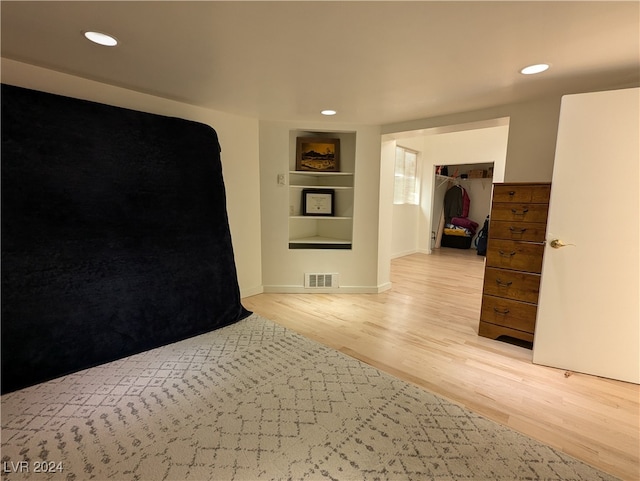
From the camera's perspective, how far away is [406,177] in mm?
6234

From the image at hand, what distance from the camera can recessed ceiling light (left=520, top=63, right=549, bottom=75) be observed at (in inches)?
73.1

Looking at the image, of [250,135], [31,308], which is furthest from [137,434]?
[250,135]

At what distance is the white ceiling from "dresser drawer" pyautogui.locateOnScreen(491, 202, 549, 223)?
0.89m

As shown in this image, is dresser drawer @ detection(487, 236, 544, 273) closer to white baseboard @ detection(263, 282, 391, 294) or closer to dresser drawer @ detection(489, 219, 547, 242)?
dresser drawer @ detection(489, 219, 547, 242)

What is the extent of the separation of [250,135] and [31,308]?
246 centimetres

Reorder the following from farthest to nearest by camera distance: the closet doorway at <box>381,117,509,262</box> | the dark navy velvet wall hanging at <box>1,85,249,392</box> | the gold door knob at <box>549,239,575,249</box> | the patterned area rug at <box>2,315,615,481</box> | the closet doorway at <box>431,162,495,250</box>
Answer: the closet doorway at <box>431,162,495,250</box>, the closet doorway at <box>381,117,509,262</box>, the gold door knob at <box>549,239,575,249</box>, the dark navy velvet wall hanging at <box>1,85,249,392</box>, the patterned area rug at <box>2,315,615,481</box>

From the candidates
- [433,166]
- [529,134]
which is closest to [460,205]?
[433,166]

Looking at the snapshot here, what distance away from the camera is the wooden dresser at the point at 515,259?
2.35 metres

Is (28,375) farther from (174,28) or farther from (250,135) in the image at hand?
(250,135)

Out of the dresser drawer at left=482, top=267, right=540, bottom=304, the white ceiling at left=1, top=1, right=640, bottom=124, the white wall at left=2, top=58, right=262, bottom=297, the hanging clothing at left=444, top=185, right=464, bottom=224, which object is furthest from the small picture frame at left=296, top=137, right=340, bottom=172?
the hanging clothing at left=444, top=185, right=464, bottom=224

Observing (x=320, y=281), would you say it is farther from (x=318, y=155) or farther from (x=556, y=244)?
(x=556, y=244)

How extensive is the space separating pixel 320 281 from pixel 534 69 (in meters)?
2.84

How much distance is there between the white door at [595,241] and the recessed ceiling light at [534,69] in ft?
0.95

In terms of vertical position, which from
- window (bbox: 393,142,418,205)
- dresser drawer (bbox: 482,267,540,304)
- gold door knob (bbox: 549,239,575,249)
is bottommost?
dresser drawer (bbox: 482,267,540,304)
